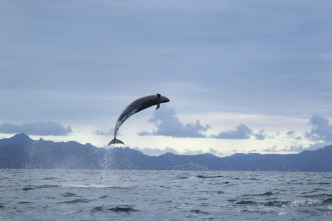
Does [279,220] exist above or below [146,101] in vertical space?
below

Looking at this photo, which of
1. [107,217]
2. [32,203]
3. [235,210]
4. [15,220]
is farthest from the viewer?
[32,203]

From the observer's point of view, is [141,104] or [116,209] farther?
[116,209]

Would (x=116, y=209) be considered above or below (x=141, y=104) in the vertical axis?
below

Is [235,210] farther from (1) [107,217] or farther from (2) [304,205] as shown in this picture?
(1) [107,217]

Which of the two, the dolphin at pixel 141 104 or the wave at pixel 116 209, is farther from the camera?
the wave at pixel 116 209

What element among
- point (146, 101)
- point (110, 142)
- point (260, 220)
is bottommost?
point (260, 220)

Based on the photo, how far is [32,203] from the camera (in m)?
23.9

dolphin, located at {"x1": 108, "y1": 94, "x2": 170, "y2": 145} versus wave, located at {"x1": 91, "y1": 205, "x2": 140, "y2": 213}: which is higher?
dolphin, located at {"x1": 108, "y1": 94, "x2": 170, "y2": 145}

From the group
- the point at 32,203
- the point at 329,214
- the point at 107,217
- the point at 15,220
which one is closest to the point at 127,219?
the point at 107,217

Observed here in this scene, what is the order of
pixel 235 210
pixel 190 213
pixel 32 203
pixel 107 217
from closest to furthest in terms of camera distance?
pixel 107 217
pixel 190 213
pixel 235 210
pixel 32 203

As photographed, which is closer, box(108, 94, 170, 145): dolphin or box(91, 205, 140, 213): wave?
box(108, 94, 170, 145): dolphin

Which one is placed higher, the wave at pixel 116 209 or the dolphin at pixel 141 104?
the dolphin at pixel 141 104

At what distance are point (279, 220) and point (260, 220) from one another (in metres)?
0.94

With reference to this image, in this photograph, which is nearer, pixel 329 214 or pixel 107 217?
pixel 107 217
